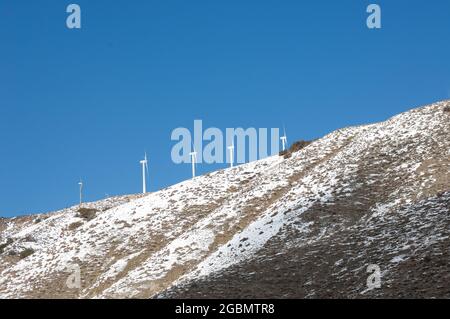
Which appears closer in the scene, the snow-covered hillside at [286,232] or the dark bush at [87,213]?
the snow-covered hillside at [286,232]

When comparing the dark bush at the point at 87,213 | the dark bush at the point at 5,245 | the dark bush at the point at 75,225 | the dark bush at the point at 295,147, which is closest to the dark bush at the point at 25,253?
the dark bush at the point at 5,245

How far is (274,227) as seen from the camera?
1796 inches

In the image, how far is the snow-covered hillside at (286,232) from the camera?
31.9 m

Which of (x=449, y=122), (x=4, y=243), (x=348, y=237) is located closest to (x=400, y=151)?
(x=449, y=122)

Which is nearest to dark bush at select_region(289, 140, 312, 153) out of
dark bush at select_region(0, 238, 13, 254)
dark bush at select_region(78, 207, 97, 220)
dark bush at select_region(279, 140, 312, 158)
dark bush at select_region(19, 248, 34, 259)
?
dark bush at select_region(279, 140, 312, 158)

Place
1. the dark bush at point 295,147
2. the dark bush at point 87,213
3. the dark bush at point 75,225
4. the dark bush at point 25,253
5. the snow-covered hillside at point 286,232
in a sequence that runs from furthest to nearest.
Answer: the dark bush at point 87,213, the dark bush at point 75,225, the dark bush at point 295,147, the dark bush at point 25,253, the snow-covered hillside at point 286,232

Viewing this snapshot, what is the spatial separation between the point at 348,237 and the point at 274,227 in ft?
27.9

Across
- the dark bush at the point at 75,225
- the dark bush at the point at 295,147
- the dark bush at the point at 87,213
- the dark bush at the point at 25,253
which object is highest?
the dark bush at the point at 295,147

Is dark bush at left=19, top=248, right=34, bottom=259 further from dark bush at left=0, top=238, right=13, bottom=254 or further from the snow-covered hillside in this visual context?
dark bush at left=0, top=238, right=13, bottom=254

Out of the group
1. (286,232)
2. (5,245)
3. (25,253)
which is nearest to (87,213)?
(5,245)

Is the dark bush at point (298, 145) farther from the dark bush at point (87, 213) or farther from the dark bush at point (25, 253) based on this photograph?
the dark bush at point (25, 253)

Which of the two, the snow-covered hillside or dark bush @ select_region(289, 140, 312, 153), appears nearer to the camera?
the snow-covered hillside

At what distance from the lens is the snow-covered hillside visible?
3194cm

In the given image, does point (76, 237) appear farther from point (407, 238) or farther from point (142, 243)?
point (407, 238)
